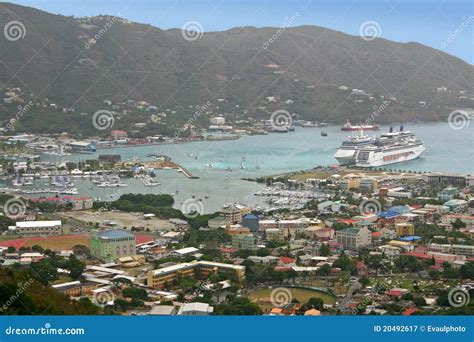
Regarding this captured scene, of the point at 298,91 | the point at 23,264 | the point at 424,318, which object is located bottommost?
the point at 23,264

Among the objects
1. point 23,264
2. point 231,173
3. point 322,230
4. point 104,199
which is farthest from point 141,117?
point 23,264

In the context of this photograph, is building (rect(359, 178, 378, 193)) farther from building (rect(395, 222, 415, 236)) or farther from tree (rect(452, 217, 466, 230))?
building (rect(395, 222, 415, 236))

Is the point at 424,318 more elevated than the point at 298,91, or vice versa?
the point at 298,91

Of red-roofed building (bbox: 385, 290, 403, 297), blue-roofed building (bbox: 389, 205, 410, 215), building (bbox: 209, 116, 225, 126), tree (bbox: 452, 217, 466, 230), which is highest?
building (bbox: 209, 116, 225, 126)

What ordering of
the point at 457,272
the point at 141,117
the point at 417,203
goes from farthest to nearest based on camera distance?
the point at 141,117, the point at 417,203, the point at 457,272

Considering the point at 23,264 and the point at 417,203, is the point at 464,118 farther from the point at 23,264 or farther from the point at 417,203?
the point at 23,264

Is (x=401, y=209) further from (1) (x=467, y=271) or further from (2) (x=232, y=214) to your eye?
(1) (x=467, y=271)

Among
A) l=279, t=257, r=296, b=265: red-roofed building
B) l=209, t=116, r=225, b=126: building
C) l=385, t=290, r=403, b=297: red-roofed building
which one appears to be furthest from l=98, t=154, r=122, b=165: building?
l=385, t=290, r=403, b=297: red-roofed building

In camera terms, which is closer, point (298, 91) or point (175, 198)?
point (175, 198)
